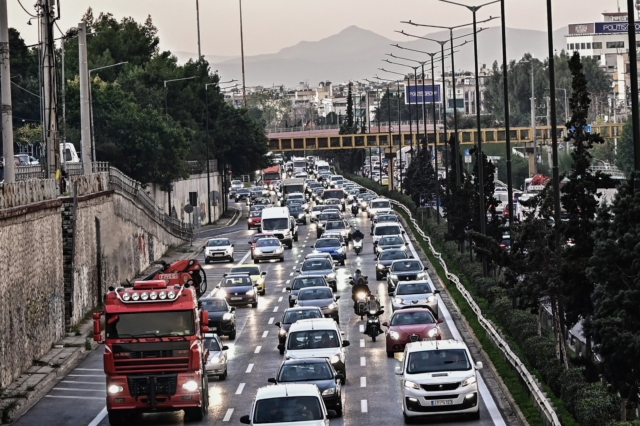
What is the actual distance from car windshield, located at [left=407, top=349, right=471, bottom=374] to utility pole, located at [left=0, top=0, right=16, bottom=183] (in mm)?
14454

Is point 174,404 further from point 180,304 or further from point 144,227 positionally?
point 144,227

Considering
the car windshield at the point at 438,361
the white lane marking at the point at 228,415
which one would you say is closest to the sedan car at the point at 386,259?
the white lane marking at the point at 228,415

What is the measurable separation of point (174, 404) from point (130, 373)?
110 centimetres

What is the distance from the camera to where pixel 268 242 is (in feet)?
246

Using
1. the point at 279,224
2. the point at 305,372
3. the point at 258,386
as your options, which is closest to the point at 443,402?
the point at 305,372

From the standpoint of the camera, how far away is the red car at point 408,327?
37.6 metres

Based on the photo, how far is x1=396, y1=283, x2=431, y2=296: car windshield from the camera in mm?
46531

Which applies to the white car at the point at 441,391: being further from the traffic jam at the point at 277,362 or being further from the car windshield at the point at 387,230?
the car windshield at the point at 387,230

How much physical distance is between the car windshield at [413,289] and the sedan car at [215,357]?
11.8 m

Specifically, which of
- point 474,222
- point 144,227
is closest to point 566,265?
point 474,222

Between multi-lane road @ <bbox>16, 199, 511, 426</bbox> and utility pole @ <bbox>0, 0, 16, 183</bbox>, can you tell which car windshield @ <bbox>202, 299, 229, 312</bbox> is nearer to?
multi-lane road @ <bbox>16, 199, 511, 426</bbox>

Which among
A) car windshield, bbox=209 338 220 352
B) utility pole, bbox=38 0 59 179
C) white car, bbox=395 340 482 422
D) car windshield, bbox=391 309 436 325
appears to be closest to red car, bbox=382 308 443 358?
car windshield, bbox=391 309 436 325

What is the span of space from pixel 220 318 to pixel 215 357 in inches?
361

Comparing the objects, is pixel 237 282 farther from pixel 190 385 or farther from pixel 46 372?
pixel 190 385
